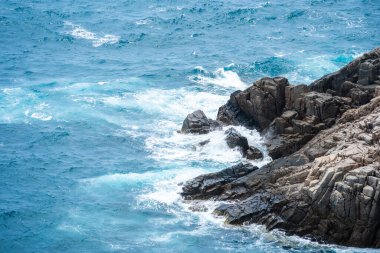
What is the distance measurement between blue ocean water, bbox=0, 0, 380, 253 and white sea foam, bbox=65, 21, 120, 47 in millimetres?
341

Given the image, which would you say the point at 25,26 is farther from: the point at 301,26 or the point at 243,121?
the point at 243,121

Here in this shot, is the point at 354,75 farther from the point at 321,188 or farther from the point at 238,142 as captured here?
the point at 321,188

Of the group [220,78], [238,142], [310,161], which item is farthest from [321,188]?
[220,78]

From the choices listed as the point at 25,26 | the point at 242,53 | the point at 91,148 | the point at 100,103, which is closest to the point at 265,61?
the point at 242,53

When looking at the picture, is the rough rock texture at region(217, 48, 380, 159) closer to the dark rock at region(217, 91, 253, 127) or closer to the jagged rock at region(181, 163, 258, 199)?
the dark rock at region(217, 91, 253, 127)

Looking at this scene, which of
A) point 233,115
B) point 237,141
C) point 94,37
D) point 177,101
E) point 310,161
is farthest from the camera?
point 94,37

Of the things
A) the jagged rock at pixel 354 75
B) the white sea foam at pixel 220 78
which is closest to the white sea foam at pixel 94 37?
the white sea foam at pixel 220 78

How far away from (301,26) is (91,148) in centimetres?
5668

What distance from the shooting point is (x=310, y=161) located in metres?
53.8

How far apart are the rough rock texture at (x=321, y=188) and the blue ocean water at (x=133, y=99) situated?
1.34 metres

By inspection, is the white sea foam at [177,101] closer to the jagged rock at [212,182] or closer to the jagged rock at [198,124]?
the jagged rock at [198,124]

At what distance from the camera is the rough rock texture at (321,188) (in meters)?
46.9

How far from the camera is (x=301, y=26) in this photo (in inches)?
4422

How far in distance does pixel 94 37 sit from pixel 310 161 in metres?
64.7
